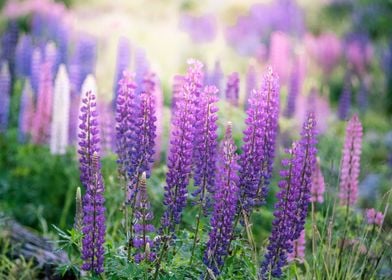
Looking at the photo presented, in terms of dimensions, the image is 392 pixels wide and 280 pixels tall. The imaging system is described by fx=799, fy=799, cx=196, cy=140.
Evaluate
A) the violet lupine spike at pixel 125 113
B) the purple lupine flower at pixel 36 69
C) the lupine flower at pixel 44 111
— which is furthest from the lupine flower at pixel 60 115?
the violet lupine spike at pixel 125 113

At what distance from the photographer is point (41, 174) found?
20.2 ft

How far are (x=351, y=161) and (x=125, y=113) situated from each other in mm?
1335

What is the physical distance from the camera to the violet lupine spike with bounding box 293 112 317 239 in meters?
3.31

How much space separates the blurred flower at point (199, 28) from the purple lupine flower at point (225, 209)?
8546mm

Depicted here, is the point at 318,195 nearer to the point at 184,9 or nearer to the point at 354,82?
the point at 354,82

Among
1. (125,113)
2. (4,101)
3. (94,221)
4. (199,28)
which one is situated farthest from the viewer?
(199,28)

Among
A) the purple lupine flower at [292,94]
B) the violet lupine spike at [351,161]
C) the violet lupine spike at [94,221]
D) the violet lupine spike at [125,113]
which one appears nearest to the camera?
the violet lupine spike at [94,221]

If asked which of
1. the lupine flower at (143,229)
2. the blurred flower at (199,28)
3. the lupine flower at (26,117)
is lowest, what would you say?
the lupine flower at (143,229)

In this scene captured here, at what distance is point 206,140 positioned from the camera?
3.28 m

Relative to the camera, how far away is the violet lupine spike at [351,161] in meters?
4.19

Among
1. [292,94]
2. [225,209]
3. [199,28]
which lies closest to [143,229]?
[225,209]

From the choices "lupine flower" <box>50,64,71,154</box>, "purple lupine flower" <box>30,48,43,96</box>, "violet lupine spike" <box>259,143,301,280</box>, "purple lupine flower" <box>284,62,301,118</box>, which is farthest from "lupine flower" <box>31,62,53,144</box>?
"violet lupine spike" <box>259,143,301,280</box>

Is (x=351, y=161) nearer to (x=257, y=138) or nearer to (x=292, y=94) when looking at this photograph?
(x=257, y=138)

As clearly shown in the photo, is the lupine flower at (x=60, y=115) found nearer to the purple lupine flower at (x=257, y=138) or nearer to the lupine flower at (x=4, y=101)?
the lupine flower at (x=4, y=101)
